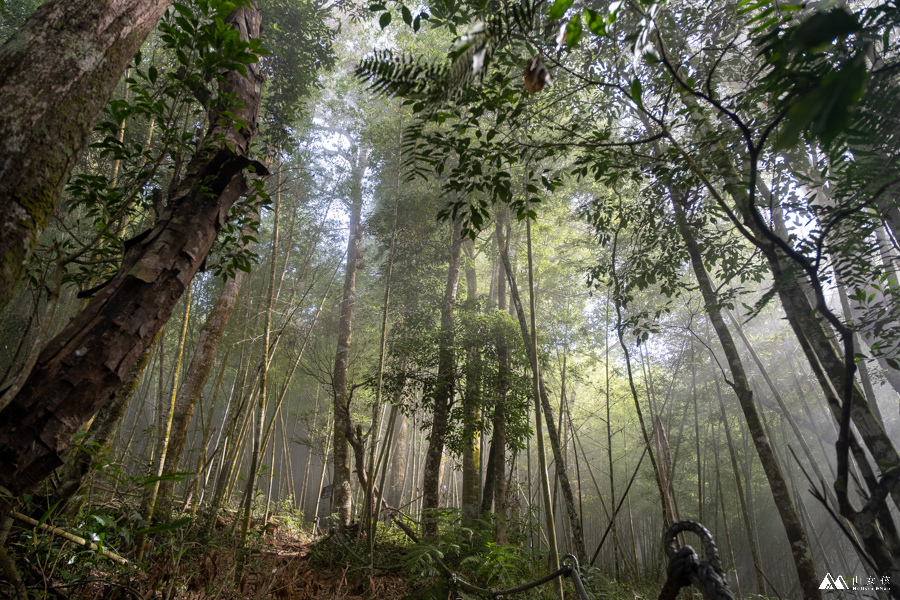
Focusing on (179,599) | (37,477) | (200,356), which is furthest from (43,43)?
Result: (200,356)

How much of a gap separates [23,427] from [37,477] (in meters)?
0.13

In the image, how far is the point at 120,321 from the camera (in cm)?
110

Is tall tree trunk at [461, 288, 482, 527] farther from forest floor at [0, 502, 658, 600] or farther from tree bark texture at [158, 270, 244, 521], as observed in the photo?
tree bark texture at [158, 270, 244, 521]

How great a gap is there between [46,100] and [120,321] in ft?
1.72

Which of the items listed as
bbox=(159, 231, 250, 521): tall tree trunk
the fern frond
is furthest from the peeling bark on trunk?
the fern frond

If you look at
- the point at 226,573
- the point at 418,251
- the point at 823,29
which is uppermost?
the point at 418,251

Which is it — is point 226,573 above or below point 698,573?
below

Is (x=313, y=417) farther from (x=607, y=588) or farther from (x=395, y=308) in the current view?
(x=607, y=588)

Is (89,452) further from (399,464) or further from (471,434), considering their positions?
(399,464)

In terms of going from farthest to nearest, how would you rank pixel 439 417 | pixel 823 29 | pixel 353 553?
1. pixel 439 417
2. pixel 353 553
3. pixel 823 29

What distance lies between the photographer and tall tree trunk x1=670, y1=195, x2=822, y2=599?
8.59 feet

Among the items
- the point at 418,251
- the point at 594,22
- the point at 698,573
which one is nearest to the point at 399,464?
the point at 418,251

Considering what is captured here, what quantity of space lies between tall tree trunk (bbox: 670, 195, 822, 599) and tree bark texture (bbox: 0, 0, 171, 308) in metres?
2.69

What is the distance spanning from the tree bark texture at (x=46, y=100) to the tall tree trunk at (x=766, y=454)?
269 cm
